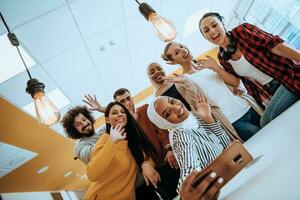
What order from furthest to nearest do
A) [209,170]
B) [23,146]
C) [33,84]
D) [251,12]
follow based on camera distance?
[251,12] → [23,146] → [33,84] → [209,170]

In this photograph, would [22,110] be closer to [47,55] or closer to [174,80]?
[47,55]

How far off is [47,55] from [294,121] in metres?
3.12

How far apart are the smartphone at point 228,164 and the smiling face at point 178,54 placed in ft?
5.96

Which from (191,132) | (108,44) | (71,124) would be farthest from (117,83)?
(191,132)

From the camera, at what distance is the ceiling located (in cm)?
279

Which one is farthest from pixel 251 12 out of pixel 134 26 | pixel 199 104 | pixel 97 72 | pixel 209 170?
pixel 209 170

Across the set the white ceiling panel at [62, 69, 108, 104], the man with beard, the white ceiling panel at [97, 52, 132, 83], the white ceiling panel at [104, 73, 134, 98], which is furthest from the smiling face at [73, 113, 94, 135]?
the white ceiling panel at [104, 73, 134, 98]

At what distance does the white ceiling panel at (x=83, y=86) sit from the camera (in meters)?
4.13

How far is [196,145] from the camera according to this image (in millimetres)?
1441

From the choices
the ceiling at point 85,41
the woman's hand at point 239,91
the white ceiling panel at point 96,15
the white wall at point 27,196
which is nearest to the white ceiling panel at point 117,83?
the ceiling at point 85,41

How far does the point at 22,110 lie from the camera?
12.7 ft

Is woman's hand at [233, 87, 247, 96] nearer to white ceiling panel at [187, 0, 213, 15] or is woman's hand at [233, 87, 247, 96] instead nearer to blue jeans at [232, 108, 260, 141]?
blue jeans at [232, 108, 260, 141]

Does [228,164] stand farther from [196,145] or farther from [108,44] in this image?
[108,44]

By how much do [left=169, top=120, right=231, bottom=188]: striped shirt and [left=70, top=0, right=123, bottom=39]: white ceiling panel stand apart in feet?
7.11
